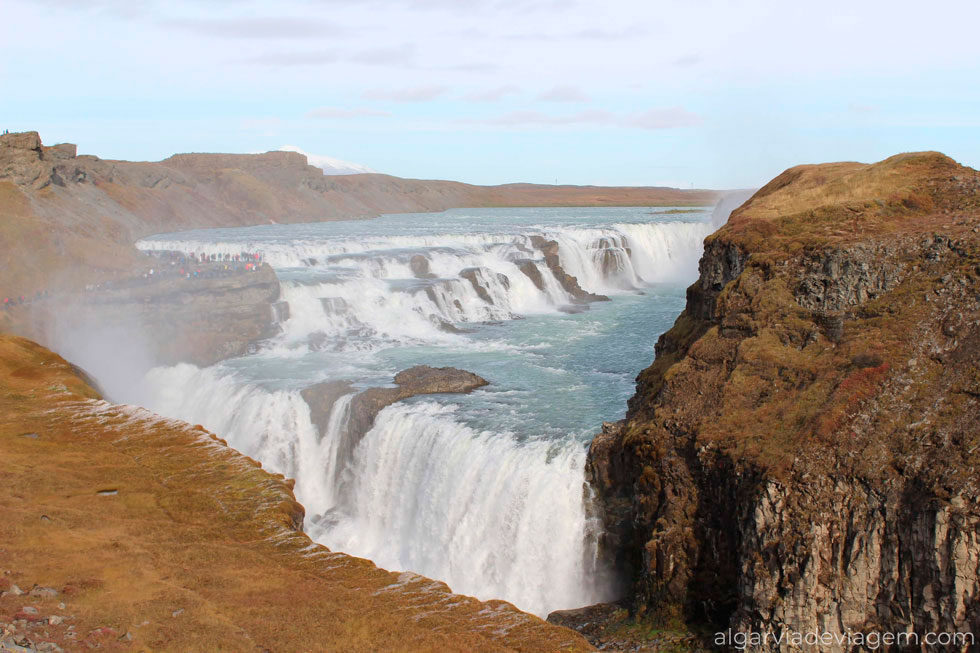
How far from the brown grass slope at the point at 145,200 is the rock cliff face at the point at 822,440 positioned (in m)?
30.4

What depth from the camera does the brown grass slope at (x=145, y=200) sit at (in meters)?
38.8

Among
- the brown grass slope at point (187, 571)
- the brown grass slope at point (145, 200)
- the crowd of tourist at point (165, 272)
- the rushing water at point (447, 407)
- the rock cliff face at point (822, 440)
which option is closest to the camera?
the brown grass slope at point (187, 571)

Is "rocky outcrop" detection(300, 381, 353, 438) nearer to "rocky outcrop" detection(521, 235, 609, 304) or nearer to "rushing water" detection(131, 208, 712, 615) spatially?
"rushing water" detection(131, 208, 712, 615)

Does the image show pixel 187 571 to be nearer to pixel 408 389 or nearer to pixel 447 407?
pixel 447 407

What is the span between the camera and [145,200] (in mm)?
78312

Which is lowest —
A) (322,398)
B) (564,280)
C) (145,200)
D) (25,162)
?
(322,398)

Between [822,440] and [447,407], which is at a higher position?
[822,440]

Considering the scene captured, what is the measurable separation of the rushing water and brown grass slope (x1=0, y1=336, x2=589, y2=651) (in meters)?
4.72

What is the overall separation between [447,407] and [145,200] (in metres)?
67.4

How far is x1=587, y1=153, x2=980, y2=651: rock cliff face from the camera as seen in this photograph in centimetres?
1234

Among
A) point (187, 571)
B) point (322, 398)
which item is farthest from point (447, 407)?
point (187, 571)

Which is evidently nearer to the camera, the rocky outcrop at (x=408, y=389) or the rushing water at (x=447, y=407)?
the rushing water at (x=447, y=407)

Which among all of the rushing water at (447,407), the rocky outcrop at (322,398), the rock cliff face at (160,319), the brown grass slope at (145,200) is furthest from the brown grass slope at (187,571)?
the brown grass slope at (145,200)

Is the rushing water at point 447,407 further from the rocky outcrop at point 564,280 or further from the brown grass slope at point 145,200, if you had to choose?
the brown grass slope at point 145,200
